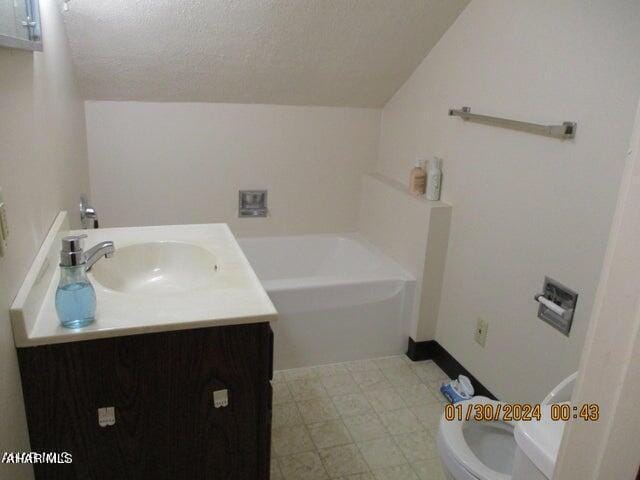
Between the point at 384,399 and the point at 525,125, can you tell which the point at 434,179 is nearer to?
the point at 525,125

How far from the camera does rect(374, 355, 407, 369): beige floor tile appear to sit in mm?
2576

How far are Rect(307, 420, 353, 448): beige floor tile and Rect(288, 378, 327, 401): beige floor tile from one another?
188 millimetres

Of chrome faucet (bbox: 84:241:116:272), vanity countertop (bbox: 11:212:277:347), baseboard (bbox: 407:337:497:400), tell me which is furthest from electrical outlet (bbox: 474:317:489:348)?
chrome faucet (bbox: 84:241:116:272)

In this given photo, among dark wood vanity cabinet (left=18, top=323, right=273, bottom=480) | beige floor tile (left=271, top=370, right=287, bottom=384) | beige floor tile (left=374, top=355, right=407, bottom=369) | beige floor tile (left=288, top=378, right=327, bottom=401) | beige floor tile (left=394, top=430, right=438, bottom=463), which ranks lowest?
beige floor tile (left=394, top=430, right=438, bottom=463)

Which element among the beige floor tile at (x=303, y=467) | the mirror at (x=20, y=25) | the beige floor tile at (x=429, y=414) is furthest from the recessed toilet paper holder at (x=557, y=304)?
the mirror at (x=20, y=25)

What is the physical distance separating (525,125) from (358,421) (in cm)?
133

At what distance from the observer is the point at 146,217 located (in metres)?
2.82

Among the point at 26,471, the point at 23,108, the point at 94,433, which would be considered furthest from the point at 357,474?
the point at 23,108

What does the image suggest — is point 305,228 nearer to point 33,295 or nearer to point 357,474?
point 357,474

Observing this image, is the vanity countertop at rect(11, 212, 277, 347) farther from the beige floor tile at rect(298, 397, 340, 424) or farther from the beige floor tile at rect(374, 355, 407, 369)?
the beige floor tile at rect(374, 355, 407, 369)

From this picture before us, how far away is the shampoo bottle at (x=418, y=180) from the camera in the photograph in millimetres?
2590

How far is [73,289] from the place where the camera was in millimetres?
1092

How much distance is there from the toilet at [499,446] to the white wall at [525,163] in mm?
371

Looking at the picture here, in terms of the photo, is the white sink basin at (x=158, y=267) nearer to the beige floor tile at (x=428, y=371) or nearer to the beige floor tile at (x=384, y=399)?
the beige floor tile at (x=384, y=399)
